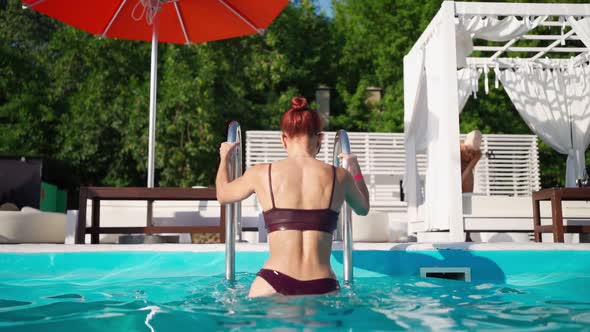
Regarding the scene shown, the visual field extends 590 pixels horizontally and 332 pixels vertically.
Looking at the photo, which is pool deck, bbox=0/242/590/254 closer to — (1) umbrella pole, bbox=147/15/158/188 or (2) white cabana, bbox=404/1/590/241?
(1) umbrella pole, bbox=147/15/158/188

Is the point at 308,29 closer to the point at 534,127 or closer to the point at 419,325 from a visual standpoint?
the point at 534,127

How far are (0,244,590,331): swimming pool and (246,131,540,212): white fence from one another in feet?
26.1

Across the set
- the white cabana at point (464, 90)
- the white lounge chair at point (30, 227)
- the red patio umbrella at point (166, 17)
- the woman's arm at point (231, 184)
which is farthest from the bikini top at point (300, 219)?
the white lounge chair at point (30, 227)

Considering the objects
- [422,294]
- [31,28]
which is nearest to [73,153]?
[31,28]

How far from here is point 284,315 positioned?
8.64ft

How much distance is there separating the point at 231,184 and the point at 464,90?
6925mm

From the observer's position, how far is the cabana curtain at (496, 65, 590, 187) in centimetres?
988

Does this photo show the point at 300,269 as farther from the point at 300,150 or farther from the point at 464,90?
the point at 464,90

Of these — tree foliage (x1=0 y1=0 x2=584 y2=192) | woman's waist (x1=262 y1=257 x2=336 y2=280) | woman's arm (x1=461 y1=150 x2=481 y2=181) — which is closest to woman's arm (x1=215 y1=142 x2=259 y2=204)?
woman's waist (x1=262 y1=257 x2=336 y2=280)

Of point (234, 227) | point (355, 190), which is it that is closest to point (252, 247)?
point (234, 227)

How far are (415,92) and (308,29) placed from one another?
12.5m

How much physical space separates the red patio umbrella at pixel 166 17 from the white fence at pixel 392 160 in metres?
5.66

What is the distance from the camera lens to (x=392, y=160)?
13.1 meters

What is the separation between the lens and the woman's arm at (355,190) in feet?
10.0
